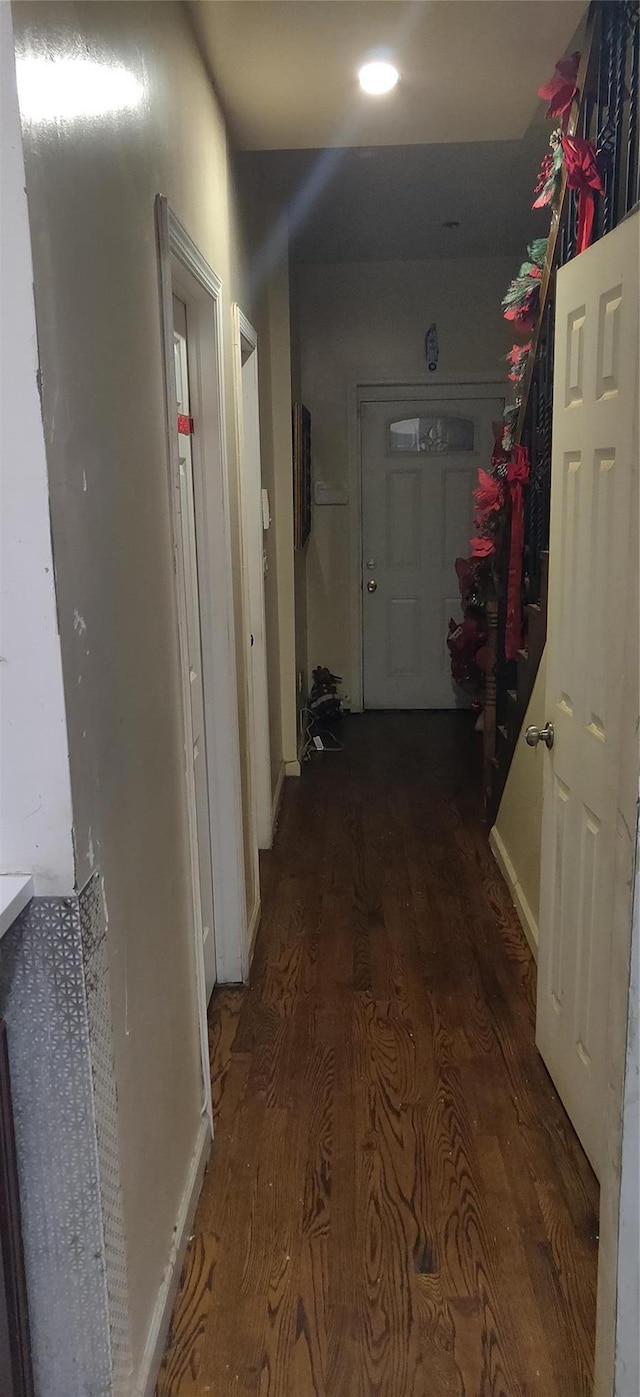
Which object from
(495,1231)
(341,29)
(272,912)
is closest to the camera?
(495,1231)

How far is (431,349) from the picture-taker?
214 inches

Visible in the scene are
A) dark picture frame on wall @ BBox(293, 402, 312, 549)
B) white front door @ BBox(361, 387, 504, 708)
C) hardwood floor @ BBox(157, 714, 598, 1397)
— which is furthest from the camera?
white front door @ BBox(361, 387, 504, 708)

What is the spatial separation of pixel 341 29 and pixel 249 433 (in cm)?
169

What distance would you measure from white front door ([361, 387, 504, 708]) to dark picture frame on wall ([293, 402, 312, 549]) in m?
0.40

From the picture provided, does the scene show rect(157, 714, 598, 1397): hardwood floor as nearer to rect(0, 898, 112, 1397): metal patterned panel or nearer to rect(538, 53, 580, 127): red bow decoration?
rect(0, 898, 112, 1397): metal patterned panel

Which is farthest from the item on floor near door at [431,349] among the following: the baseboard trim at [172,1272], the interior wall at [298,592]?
the baseboard trim at [172,1272]

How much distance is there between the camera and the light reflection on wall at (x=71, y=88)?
1016 millimetres

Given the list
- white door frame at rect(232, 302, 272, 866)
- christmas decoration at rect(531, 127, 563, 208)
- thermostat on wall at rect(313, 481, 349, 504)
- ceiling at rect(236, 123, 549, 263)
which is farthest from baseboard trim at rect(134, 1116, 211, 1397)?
thermostat on wall at rect(313, 481, 349, 504)

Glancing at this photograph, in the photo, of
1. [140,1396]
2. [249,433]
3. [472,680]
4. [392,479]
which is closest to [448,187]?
[249,433]

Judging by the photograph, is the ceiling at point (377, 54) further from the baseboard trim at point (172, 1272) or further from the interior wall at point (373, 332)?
the interior wall at point (373, 332)

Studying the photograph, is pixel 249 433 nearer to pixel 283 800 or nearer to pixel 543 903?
pixel 283 800

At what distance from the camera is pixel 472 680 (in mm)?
4684

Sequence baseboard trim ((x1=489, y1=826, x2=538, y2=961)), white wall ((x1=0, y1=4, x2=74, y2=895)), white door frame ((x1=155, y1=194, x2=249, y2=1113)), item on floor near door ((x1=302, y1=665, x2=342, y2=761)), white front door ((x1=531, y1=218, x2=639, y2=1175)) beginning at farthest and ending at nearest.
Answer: item on floor near door ((x1=302, y1=665, x2=342, y2=761)) → baseboard trim ((x1=489, y1=826, x2=538, y2=961)) → white door frame ((x1=155, y1=194, x2=249, y2=1113)) → white front door ((x1=531, y1=218, x2=639, y2=1175)) → white wall ((x1=0, y1=4, x2=74, y2=895))

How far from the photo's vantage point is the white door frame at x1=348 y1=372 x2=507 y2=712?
5.51 m
